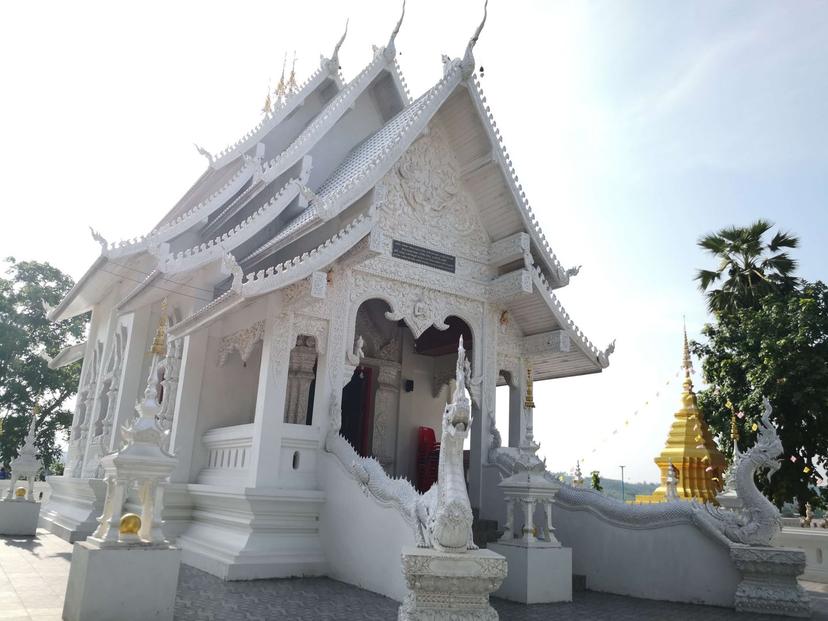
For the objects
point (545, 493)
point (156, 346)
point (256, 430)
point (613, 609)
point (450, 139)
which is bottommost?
point (613, 609)

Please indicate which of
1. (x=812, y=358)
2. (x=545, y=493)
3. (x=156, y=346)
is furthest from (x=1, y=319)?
(x=812, y=358)

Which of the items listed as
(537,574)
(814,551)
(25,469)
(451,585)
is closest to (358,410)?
(537,574)

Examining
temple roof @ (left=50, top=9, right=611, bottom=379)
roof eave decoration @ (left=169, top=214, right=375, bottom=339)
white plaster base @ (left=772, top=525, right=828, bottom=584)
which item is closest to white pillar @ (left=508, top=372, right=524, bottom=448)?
temple roof @ (left=50, top=9, right=611, bottom=379)

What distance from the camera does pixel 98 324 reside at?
41.8 feet

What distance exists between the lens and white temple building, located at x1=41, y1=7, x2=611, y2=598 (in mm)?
7008

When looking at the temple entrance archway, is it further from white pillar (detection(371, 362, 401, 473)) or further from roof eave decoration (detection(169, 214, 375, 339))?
roof eave decoration (detection(169, 214, 375, 339))

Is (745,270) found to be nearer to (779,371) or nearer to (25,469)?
(779,371)

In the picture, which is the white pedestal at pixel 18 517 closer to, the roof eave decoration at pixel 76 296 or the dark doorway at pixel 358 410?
the roof eave decoration at pixel 76 296

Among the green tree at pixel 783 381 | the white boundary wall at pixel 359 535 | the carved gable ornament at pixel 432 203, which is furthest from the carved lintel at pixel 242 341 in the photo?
the green tree at pixel 783 381

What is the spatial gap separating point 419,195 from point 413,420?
3.76 m

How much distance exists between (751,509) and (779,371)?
7531 mm

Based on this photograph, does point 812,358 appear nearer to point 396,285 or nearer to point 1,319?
point 396,285

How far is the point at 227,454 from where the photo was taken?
25.7 feet

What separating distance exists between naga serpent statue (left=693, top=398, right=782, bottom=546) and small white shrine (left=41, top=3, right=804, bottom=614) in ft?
0.20
